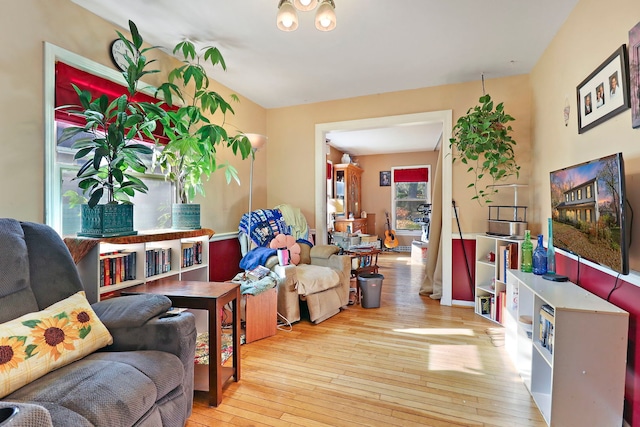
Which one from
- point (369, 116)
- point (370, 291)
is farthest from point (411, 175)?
point (370, 291)

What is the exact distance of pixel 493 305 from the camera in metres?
3.04

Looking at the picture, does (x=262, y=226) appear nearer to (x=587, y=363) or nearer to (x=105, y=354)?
(x=105, y=354)

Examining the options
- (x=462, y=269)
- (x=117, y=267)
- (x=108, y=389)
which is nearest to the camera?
(x=108, y=389)

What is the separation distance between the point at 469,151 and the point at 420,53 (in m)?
1.06

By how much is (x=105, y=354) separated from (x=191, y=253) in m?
1.23

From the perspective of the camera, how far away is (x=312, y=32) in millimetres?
2473

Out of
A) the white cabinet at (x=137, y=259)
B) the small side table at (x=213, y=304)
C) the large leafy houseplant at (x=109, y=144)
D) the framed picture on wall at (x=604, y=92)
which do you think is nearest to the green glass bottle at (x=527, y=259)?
the framed picture on wall at (x=604, y=92)

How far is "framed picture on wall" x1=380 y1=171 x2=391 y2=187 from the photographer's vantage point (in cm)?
764

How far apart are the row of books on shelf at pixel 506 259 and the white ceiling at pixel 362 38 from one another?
177cm

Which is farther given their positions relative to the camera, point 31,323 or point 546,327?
point 546,327

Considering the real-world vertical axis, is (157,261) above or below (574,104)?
below

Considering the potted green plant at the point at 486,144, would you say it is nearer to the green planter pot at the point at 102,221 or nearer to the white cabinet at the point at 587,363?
the white cabinet at the point at 587,363

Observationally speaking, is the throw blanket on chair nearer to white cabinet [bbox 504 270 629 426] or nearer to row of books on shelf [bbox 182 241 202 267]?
row of books on shelf [bbox 182 241 202 267]

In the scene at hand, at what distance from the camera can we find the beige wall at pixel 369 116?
326 cm
